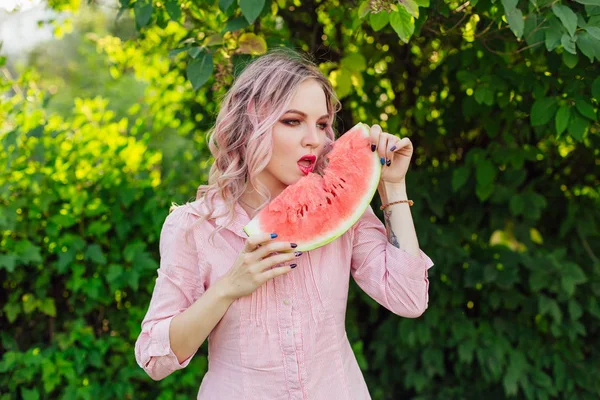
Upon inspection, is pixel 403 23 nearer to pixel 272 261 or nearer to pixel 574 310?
pixel 272 261

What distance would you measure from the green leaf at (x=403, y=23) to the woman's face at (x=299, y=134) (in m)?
0.36

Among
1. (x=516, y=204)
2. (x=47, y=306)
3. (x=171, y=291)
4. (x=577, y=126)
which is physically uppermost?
(x=171, y=291)

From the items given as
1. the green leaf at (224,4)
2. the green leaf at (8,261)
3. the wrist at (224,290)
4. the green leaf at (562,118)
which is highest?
the green leaf at (224,4)

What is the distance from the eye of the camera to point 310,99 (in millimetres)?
1787

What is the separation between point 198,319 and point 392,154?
2.38 feet

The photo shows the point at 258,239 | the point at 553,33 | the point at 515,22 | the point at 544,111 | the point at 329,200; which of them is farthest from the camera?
the point at 544,111

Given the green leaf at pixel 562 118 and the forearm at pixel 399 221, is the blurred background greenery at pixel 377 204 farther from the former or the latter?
the forearm at pixel 399 221

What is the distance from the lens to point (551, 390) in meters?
3.46

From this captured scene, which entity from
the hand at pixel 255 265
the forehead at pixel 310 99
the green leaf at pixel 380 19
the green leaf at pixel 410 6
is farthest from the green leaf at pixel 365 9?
the hand at pixel 255 265

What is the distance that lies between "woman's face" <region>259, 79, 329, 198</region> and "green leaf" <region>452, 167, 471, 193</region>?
1.63 meters

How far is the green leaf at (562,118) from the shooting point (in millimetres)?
2416

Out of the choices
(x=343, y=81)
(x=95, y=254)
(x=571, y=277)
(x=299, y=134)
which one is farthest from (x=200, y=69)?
(x=571, y=277)

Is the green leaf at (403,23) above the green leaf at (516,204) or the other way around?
above

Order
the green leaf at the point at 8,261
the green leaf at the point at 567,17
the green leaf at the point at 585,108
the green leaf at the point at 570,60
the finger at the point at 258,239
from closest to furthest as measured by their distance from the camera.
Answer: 1. the finger at the point at 258,239
2. the green leaf at the point at 567,17
3. the green leaf at the point at 570,60
4. the green leaf at the point at 585,108
5. the green leaf at the point at 8,261
